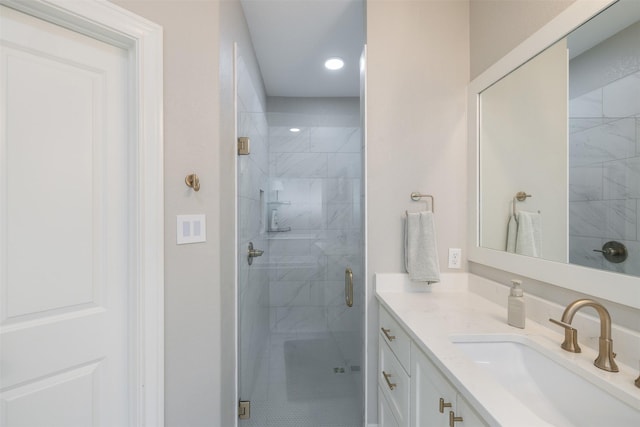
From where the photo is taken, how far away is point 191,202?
120 centimetres

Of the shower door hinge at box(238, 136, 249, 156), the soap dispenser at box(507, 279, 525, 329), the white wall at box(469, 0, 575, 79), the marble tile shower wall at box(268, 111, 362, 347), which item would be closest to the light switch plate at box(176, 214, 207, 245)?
the shower door hinge at box(238, 136, 249, 156)

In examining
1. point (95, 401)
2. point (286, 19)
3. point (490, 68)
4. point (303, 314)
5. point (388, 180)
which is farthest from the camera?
point (303, 314)

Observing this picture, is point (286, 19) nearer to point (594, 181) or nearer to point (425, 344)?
point (594, 181)

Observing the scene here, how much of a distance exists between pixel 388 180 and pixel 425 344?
90 cm

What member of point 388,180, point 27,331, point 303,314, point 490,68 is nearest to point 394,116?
point 388,180

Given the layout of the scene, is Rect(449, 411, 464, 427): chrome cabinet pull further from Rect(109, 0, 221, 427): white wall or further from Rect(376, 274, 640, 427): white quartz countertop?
Rect(109, 0, 221, 427): white wall

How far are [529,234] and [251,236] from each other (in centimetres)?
147

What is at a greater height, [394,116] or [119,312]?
[394,116]

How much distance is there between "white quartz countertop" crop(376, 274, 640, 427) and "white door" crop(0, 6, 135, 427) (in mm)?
1139

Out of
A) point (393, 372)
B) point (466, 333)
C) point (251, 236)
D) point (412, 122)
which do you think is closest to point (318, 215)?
point (251, 236)

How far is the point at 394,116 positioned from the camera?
5.19 ft

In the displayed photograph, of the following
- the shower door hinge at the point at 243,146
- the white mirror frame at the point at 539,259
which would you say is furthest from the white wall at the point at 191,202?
the white mirror frame at the point at 539,259

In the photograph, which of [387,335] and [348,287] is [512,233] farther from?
[348,287]

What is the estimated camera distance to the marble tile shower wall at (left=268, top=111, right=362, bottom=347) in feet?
5.89
